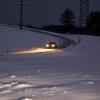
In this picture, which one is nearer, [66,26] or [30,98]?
[30,98]

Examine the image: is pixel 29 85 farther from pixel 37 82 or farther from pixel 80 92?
pixel 80 92

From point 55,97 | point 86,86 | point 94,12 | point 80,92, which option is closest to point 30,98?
point 55,97

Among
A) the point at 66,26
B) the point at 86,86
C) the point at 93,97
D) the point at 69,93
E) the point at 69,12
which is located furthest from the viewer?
the point at 69,12

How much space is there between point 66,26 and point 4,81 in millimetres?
127822

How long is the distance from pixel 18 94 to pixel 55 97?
0.93 meters

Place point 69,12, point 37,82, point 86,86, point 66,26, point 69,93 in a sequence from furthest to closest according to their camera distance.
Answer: point 69,12
point 66,26
point 37,82
point 86,86
point 69,93

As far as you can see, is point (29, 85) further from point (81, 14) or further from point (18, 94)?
point (81, 14)

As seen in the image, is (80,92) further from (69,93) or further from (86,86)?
(86,86)

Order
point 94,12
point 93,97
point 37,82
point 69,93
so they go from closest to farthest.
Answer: point 93,97, point 69,93, point 37,82, point 94,12

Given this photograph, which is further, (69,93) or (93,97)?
(69,93)

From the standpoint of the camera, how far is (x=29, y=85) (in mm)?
10320

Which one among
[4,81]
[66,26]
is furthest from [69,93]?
[66,26]

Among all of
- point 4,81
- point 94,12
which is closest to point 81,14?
point 94,12

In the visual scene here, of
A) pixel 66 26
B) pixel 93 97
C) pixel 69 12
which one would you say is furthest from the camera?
pixel 69 12
